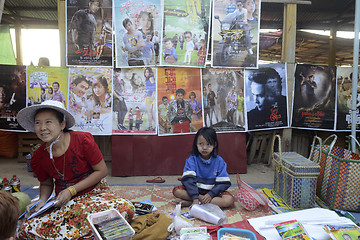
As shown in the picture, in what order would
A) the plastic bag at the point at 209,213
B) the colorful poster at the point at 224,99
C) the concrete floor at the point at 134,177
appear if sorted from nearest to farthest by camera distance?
the plastic bag at the point at 209,213
the concrete floor at the point at 134,177
the colorful poster at the point at 224,99

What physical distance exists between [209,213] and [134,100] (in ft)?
7.77

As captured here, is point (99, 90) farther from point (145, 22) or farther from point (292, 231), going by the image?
point (292, 231)

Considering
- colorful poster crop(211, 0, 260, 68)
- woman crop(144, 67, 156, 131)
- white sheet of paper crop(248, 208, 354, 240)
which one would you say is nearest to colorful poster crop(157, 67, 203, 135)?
woman crop(144, 67, 156, 131)

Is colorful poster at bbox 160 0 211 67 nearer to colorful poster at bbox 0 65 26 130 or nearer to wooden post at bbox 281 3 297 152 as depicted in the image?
wooden post at bbox 281 3 297 152

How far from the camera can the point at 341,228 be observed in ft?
6.77

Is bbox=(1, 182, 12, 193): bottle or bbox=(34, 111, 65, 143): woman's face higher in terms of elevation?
bbox=(34, 111, 65, 143): woman's face

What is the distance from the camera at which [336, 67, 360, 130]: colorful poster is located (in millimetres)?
4438

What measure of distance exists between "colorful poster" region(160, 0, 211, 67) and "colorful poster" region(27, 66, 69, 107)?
1.72m

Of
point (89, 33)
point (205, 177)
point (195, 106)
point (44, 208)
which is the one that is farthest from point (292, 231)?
point (89, 33)

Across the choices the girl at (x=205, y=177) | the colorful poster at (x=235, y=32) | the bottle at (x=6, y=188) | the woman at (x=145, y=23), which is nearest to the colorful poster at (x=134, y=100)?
the woman at (x=145, y=23)

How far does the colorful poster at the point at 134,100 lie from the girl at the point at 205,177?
1.47m

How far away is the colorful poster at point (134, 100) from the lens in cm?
412

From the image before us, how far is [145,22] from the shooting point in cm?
403

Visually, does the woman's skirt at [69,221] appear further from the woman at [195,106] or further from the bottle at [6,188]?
the woman at [195,106]
